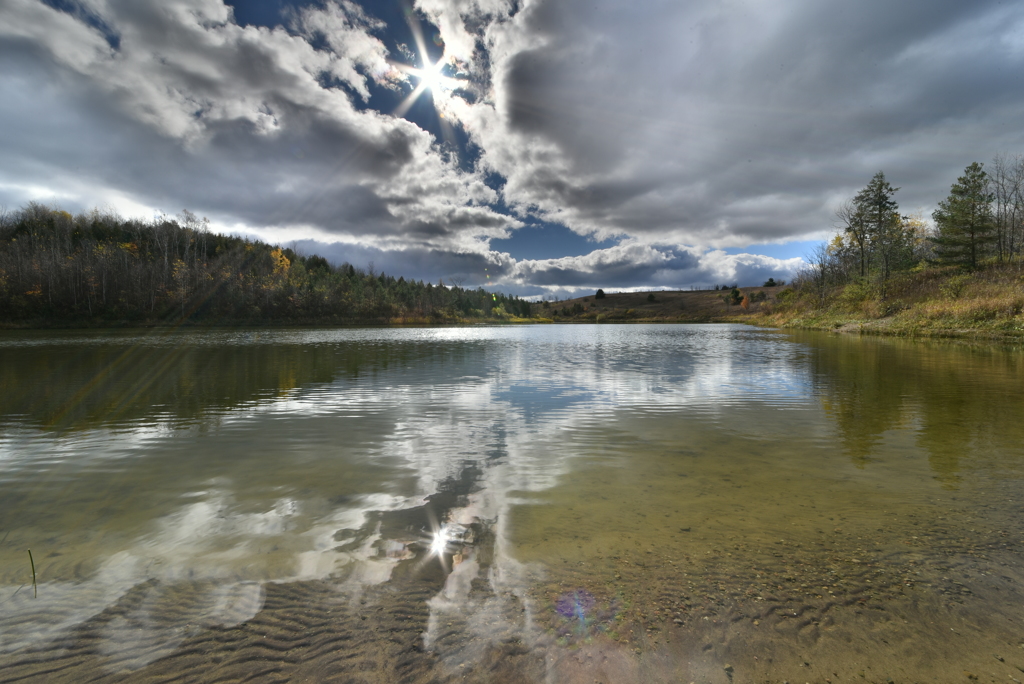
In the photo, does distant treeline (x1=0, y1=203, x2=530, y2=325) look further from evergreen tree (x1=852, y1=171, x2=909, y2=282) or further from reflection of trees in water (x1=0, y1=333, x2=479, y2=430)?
evergreen tree (x1=852, y1=171, x2=909, y2=282)

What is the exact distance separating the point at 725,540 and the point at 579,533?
5.10 ft

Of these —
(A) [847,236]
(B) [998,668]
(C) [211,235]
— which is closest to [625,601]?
(B) [998,668]

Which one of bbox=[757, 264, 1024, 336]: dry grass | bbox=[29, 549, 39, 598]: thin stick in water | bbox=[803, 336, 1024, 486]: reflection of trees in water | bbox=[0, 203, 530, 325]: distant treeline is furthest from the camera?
bbox=[0, 203, 530, 325]: distant treeline

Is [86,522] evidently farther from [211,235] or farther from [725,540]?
[211,235]

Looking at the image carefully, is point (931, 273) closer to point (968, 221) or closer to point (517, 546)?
point (968, 221)

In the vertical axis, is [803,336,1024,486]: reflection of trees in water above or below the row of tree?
below

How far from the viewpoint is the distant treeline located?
8288 cm

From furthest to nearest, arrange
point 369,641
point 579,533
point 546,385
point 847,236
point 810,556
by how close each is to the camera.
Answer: point 847,236 → point 546,385 → point 579,533 → point 810,556 → point 369,641

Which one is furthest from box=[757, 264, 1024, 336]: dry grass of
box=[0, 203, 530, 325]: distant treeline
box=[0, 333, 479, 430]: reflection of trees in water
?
box=[0, 203, 530, 325]: distant treeline

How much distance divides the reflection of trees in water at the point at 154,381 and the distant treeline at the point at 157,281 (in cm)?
7898

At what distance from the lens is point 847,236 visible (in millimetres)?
72125

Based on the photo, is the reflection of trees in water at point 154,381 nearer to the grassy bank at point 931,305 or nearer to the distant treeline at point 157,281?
the grassy bank at point 931,305

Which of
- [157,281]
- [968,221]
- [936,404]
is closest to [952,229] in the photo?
[968,221]

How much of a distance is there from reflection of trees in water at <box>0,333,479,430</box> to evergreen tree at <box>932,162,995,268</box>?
67932 mm
